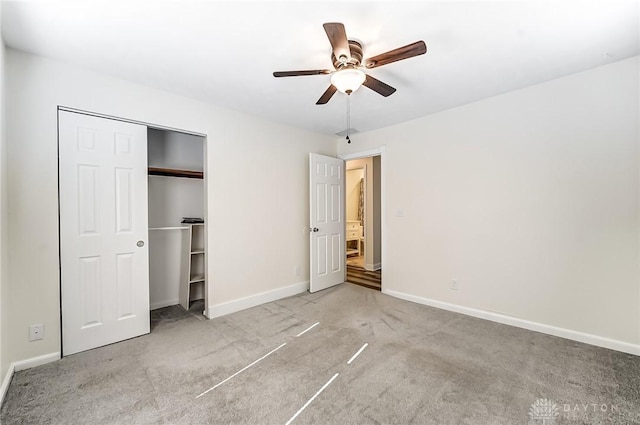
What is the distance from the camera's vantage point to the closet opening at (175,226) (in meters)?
3.33

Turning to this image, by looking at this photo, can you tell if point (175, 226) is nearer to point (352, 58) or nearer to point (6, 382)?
point (6, 382)

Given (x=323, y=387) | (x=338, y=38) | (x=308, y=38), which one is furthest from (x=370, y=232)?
(x=338, y=38)

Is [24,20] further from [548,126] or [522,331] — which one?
[522,331]

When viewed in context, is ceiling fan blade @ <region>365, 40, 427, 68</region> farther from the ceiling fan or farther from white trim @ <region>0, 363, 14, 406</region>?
white trim @ <region>0, 363, 14, 406</region>

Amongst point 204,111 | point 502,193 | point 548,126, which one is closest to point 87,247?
point 204,111

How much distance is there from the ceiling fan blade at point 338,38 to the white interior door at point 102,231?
206 centimetres

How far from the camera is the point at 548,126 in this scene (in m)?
2.54

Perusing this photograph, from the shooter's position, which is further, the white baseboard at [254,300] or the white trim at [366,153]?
the white trim at [366,153]

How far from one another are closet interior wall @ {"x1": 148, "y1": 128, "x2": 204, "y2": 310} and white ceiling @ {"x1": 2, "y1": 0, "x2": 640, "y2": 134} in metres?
1.04

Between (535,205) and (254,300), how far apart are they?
3274mm

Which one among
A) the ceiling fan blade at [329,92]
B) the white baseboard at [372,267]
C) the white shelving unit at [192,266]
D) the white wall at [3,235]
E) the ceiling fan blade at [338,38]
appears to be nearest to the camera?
the ceiling fan blade at [338,38]

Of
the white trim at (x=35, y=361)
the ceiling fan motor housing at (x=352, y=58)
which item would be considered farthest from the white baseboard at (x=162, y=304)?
the ceiling fan motor housing at (x=352, y=58)

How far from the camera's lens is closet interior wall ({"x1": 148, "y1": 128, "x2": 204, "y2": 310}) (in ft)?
11.0

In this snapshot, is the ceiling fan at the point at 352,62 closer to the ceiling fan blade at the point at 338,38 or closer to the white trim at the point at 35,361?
the ceiling fan blade at the point at 338,38
